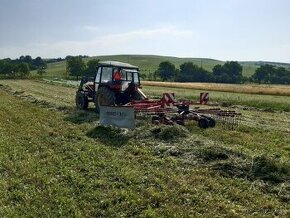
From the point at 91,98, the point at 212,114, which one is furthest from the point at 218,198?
the point at 91,98

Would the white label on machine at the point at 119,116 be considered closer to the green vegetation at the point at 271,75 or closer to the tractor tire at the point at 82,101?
the tractor tire at the point at 82,101

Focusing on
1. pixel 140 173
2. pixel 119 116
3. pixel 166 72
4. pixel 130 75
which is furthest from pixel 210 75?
pixel 140 173

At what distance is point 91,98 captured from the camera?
773 inches

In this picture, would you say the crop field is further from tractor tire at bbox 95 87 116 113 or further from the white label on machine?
tractor tire at bbox 95 87 116 113

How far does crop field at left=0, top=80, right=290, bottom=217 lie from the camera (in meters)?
6.20

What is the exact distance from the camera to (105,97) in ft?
55.5

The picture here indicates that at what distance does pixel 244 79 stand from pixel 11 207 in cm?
10271

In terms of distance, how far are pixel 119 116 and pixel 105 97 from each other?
4015mm

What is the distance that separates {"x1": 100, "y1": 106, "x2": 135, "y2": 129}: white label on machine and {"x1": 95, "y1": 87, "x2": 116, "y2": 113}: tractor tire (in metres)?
3.27

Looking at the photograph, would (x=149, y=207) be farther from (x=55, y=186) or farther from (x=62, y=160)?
(x=62, y=160)

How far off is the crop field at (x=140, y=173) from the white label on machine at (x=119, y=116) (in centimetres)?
34

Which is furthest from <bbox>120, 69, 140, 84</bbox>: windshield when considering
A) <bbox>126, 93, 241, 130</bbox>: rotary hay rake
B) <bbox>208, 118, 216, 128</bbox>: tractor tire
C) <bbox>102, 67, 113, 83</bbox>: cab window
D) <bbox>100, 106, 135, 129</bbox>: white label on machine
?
<bbox>208, 118, 216, 128</bbox>: tractor tire

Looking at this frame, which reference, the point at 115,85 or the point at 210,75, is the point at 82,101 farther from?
the point at 210,75

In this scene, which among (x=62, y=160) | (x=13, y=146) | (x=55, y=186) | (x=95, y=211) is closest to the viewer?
(x=95, y=211)
